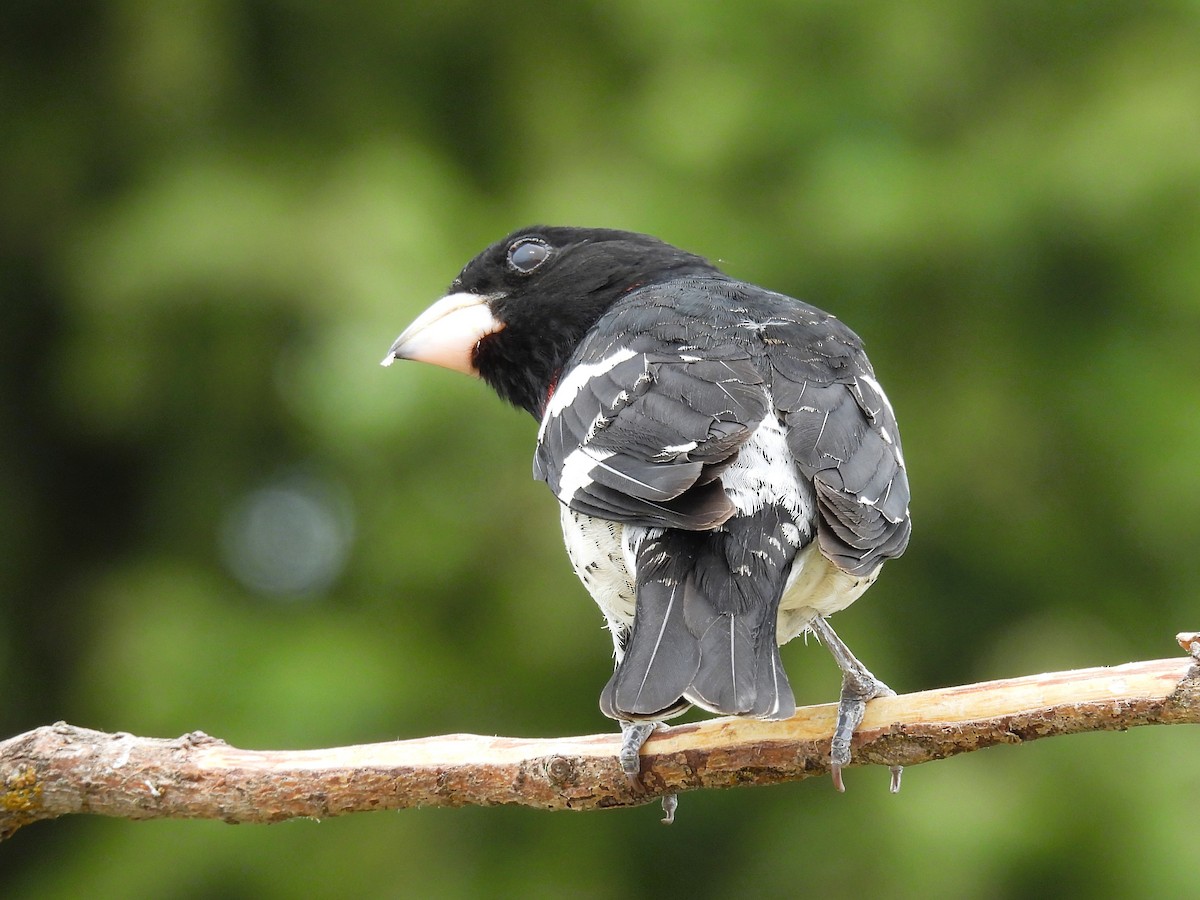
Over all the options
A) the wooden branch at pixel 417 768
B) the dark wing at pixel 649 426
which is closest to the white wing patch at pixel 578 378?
the dark wing at pixel 649 426

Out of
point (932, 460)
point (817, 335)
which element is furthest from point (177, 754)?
point (932, 460)

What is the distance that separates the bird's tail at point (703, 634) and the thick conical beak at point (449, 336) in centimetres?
139

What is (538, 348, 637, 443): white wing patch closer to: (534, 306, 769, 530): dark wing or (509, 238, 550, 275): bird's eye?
(534, 306, 769, 530): dark wing

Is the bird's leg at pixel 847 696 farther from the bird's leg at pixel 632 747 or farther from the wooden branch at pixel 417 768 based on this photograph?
the bird's leg at pixel 632 747

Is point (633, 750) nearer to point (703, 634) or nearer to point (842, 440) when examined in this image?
point (703, 634)

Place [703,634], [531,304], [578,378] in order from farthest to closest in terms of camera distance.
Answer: [531,304], [578,378], [703,634]

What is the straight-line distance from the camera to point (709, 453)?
2607 mm

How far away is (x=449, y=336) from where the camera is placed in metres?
3.88

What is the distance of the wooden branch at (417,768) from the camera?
8.84 ft

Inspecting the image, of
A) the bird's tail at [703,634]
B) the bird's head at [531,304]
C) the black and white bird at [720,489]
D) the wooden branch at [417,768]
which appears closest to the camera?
the bird's tail at [703,634]

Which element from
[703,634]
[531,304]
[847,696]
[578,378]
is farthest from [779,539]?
[531,304]

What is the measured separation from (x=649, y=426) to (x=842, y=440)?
16.3 inches

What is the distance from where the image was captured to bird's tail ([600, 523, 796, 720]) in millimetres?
2354

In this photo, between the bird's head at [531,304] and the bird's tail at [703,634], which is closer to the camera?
the bird's tail at [703,634]
